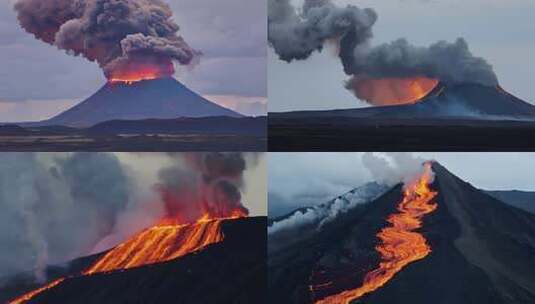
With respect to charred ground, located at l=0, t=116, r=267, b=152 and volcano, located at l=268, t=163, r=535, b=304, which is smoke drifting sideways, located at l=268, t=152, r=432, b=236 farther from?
charred ground, located at l=0, t=116, r=267, b=152

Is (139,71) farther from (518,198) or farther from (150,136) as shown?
(518,198)

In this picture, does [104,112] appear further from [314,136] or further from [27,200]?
[314,136]

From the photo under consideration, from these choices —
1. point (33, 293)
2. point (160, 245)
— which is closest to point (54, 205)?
point (33, 293)

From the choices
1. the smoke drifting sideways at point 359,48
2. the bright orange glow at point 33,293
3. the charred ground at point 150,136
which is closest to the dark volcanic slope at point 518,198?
the smoke drifting sideways at point 359,48

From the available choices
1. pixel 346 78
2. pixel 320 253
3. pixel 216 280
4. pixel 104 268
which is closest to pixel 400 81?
pixel 346 78

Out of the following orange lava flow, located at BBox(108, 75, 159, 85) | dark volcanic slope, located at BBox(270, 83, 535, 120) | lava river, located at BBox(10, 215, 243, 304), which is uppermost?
orange lava flow, located at BBox(108, 75, 159, 85)

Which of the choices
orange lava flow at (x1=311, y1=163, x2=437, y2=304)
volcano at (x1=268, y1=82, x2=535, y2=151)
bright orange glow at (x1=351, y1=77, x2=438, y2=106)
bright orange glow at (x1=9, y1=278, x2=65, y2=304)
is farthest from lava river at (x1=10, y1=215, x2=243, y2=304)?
bright orange glow at (x1=351, y1=77, x2=438, y2=106)
